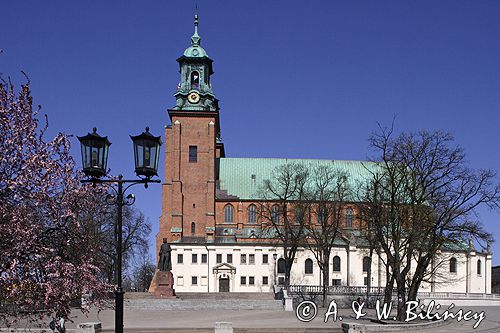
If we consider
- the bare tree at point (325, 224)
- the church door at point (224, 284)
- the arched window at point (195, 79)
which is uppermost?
the arched window at point (195, 79)

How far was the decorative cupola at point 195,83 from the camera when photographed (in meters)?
80.6

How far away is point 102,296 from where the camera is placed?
58.7 feet

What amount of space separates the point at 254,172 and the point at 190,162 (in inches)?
467

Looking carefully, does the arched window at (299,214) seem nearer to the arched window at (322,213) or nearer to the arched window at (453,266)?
the arched window at (322,213)

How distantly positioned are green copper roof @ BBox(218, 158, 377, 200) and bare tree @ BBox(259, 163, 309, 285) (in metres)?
1.36

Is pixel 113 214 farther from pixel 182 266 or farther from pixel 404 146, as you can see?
pixel 404 146

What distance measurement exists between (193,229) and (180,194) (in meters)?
4.34

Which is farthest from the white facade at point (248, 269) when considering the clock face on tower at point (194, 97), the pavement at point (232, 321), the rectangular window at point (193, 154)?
the pavement at point (232, 321)

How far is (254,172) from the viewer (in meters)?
89.4

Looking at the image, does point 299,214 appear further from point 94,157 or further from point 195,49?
point 94,157

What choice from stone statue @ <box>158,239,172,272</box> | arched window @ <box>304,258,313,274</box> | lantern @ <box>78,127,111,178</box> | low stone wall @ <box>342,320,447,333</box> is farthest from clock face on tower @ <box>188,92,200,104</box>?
lantern @ <box>78,127,111,178</box>

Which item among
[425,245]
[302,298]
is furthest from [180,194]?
[425,245]

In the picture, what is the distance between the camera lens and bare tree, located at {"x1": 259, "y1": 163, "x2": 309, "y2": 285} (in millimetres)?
67000

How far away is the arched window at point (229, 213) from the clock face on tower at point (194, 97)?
13.4 metres
